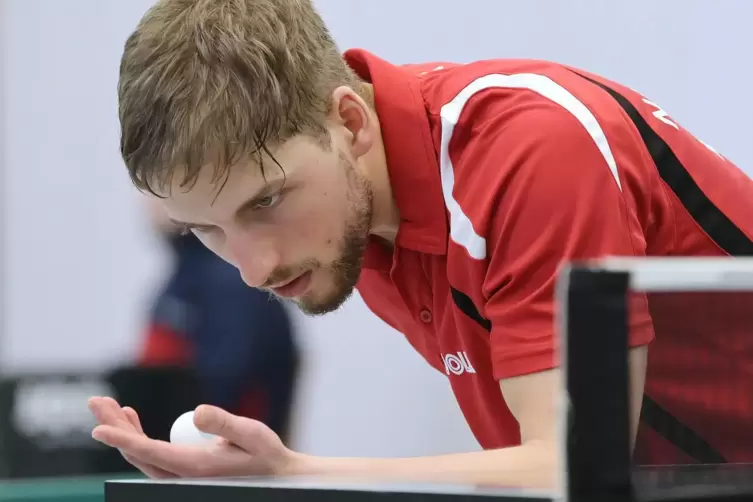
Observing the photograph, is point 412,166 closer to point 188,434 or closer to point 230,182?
point 230,182

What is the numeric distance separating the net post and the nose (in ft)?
2.05

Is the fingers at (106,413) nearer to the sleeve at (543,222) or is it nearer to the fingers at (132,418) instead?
the fingers at (132,418)

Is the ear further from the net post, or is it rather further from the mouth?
the net post

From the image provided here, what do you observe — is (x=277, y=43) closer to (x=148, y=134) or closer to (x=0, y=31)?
(x=148, y=134)

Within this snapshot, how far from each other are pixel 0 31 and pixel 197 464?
293 cm

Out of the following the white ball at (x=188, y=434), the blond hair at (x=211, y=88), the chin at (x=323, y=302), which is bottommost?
the white ball at (x=188, y=434)

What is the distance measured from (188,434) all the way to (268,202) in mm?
242

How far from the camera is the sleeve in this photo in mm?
882

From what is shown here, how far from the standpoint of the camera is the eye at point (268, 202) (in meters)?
1.04

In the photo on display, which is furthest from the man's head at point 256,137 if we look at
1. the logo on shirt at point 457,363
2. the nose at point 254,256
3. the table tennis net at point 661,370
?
the table tennis net at point 661,370

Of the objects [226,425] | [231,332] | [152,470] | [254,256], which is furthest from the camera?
[231,332]

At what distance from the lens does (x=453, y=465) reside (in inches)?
32.8

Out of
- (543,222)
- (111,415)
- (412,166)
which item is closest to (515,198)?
(543,222)

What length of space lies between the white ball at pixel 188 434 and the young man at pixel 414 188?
30 mm
